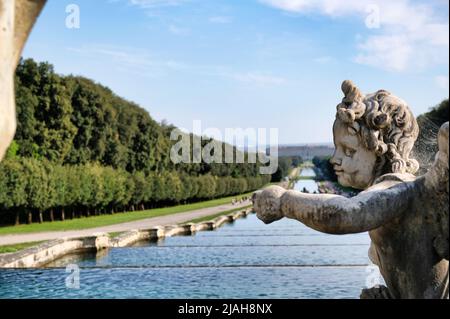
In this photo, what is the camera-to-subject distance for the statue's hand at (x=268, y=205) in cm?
205

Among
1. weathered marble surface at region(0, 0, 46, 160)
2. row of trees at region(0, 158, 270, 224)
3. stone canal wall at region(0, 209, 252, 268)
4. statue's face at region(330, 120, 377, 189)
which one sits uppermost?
weathered marble surface at region(0, 0, 46, 160)

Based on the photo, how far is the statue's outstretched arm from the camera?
1.98 m

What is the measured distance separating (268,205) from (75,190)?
31.5m

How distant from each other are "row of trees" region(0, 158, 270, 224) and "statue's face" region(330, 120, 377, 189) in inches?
1042

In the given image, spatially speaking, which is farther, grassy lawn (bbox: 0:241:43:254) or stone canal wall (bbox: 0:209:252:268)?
grassy lawn (bbox: 0:241:43:254)

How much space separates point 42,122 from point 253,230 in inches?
579

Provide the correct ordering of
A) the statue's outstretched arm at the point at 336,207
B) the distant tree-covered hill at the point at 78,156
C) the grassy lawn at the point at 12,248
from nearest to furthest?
the statue's outstretched arm at the point at 336,207, the grassy lawn at the point at 12,248, the distant tree-covered hill at the point at 78,156

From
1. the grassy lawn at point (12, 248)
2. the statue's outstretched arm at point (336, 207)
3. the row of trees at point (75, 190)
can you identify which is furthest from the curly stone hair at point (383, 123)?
the row of trees at point (75, 190)

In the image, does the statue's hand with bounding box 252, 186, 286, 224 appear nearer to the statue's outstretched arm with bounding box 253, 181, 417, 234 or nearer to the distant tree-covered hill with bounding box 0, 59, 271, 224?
the statue's outstretched arm with bounding box 253, 181, 417, 234

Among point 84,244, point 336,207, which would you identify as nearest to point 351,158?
point 336,207

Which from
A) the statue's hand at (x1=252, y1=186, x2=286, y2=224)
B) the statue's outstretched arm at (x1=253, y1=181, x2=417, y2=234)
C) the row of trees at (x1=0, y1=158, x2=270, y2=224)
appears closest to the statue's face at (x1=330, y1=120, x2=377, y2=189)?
the statue's outstretched arm at (x1=253, y1=181, x2=417, y2=234)

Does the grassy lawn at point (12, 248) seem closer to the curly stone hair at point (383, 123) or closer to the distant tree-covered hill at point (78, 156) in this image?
the distant tree-covered hill at point (78, 156)

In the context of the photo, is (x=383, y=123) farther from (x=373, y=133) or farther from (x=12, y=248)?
(x=12, y=248)

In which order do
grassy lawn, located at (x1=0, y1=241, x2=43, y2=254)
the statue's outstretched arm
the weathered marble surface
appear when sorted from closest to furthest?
1. the weathered marble surface
2. the statue's outstretched arm
3. grassy lawn, located at (x1=0, y1=241, x2=43, y2=254)
